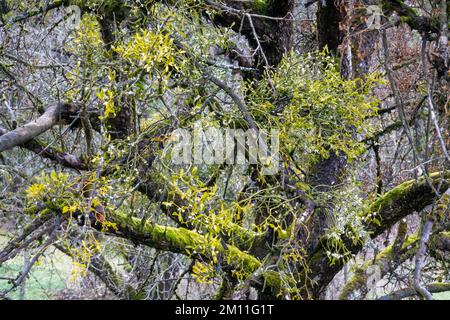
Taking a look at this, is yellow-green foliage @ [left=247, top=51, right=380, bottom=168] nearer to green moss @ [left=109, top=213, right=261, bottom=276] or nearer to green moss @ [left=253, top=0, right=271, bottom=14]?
green moss @ [left=109, top=213, right=261, bottom=276]

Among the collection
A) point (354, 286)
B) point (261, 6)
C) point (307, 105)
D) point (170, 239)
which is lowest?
point (354, 286)

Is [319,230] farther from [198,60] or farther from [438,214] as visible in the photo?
[198,60]

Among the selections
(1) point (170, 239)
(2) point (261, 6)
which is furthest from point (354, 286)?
(2) point (261, 6)

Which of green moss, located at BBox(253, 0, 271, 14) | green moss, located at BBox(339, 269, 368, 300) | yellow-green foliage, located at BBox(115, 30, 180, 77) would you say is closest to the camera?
yellow-green foliage, located at BBox(115, 30, 180, 77)

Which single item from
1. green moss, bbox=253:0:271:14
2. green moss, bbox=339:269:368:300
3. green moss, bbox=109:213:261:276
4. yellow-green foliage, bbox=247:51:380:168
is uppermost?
green moss, bbox=253:0:271:14

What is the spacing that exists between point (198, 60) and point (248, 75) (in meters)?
1.06

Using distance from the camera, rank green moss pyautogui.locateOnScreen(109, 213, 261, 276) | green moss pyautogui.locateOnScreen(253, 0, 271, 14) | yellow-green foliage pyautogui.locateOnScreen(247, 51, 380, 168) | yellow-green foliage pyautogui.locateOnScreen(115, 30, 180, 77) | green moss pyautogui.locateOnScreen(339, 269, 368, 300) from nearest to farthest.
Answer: yellow-green foliage pyautogui.locateOnScreen(115, 30, 180, 77) < yellow-green foliage pyautogui.locateOnScreen(247, 51, 380, 168) < green moss pyautogui.locateOnScreen(109, 213, 261, 276) < green moss pyautogui.locateOnScreen(253, 0, 271, 14) < green moss pyautogui.locateOnScreen(339, 269, 368, 300)

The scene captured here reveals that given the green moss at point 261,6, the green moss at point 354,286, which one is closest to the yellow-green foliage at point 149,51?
the green moss at point 261,6

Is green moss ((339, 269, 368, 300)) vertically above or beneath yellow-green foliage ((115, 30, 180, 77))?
beneath

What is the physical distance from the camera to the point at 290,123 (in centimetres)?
276

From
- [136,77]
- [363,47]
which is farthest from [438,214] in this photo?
[136,77]

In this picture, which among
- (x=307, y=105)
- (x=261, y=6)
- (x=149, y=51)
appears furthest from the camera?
(x=261, y=6)

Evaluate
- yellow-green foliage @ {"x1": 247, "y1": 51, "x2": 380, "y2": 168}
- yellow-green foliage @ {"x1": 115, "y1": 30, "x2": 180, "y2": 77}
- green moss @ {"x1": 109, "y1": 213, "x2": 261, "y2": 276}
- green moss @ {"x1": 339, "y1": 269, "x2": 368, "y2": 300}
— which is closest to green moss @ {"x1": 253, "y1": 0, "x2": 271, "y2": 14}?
yellow-green foliage @ {"x1": 247, "y1": 51, "x2": 380, "y2": 168}

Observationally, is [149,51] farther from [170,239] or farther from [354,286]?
Answer: [354,286]
